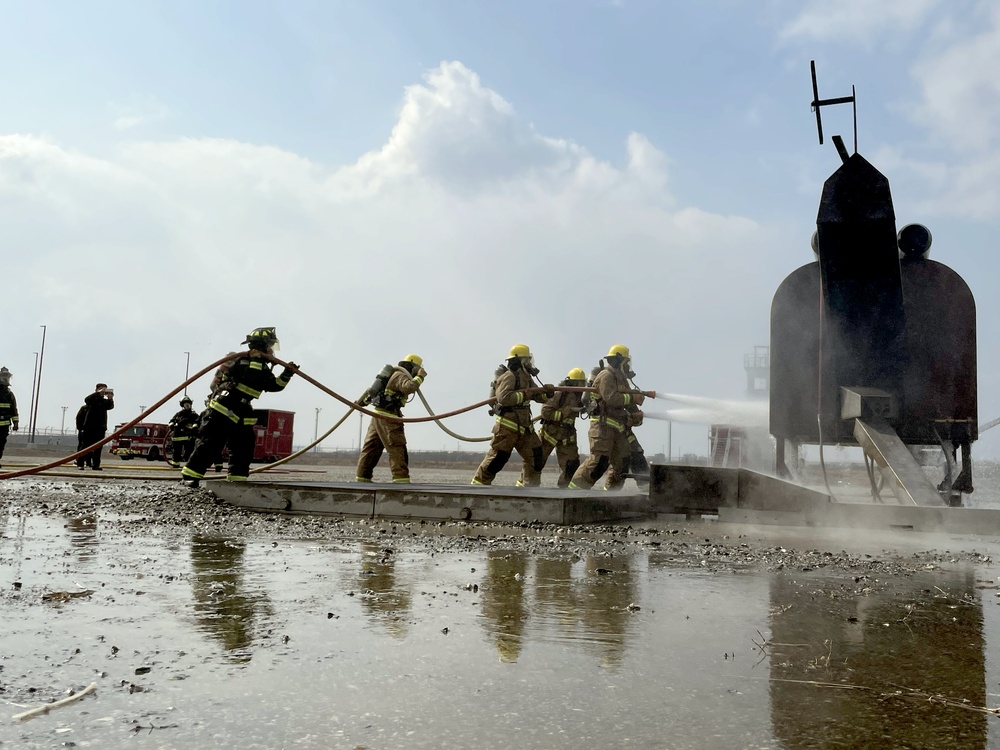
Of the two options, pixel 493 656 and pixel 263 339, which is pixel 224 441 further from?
pixel 493 656

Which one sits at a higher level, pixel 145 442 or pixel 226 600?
pixel 145 442

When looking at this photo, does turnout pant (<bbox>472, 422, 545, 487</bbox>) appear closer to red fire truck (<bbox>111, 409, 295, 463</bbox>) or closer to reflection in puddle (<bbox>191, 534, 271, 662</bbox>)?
reflection in puddle (<bbox>191, 534, 271, 662</bbox>)

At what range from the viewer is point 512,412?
1060 cm

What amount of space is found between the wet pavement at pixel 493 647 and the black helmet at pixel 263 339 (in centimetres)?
452

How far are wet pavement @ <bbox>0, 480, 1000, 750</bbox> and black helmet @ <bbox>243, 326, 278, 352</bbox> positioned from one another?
4522 millimetres

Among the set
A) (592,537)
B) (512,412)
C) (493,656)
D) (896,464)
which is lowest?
(493,656)

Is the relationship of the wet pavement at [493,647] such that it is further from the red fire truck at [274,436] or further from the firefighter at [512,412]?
the red fire truck at [274,436]

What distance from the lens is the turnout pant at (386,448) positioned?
32.0 ft

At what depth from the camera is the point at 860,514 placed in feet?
21.4

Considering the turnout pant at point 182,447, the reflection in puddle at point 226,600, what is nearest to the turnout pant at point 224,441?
the reflection in puddle at point 226,600

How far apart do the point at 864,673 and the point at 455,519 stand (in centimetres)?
501

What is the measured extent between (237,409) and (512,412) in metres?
3.36

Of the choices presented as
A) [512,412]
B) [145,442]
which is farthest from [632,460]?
[145,442]

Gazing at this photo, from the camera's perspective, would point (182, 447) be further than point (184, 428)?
Yes
